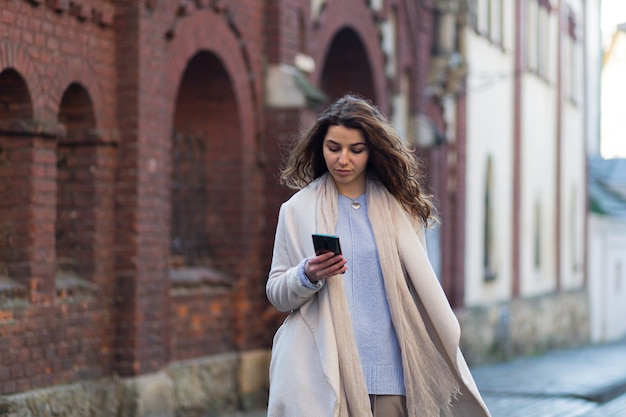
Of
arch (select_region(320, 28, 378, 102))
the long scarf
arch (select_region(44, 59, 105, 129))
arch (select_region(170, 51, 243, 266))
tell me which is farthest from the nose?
arch (select_region(320, 28, 378, 102))

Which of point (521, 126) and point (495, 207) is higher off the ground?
point (521, 126)

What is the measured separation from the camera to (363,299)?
203 inches

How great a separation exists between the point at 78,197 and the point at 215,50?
7.86 ft

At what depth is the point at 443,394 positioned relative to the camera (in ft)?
16.9

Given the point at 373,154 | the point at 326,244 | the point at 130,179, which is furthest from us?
the point at 130,179

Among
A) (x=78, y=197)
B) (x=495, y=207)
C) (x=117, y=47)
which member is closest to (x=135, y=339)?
(x=78, y=197)

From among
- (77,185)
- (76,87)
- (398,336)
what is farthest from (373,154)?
(77,185)

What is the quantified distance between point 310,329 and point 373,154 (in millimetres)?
701

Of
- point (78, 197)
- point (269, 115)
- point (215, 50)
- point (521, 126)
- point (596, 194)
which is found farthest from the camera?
point (596, 194)

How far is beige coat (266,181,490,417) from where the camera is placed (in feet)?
16.4

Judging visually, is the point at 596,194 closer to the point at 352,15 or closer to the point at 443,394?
the point at 352,15

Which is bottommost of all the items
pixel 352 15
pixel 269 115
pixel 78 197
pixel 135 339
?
pixel 135 339

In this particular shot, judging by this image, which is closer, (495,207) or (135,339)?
(135,339)

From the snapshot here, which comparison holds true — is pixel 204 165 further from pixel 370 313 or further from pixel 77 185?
pixel 370 313
